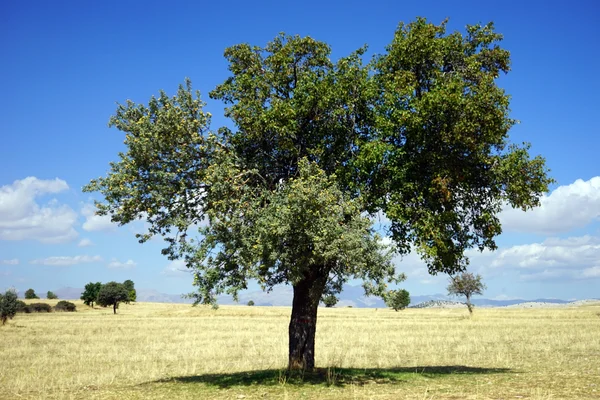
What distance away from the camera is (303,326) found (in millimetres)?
22156

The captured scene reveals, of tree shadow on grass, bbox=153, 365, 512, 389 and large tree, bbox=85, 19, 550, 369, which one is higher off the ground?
large tree, bbox=85, 19, 550, 369

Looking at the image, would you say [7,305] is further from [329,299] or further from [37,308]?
[329,299]

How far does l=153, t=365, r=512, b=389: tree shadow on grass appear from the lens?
804 inches

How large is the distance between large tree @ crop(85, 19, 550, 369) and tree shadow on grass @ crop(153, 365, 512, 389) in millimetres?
1094

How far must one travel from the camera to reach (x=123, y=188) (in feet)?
64.2

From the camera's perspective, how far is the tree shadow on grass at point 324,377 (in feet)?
67.0

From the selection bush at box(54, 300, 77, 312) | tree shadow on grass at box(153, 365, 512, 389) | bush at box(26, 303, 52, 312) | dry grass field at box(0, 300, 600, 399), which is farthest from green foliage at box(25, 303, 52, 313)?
tree shadow on grass at box(153, 365, 512, 389)

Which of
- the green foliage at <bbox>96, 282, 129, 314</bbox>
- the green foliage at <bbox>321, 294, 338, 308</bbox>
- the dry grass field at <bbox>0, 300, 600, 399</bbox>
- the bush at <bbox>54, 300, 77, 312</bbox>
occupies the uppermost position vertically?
the green foliage at <bbox>321, 294, 338, 308</bbox>

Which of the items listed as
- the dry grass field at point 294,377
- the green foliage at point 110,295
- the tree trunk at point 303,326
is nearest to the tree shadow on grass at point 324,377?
the dry grass field at point 294,377

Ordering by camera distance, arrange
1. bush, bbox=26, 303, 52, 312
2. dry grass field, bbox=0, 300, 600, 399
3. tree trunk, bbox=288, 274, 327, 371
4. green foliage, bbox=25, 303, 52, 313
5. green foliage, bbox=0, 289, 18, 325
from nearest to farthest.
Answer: dry grass field, bbox=0, 300, 600, 399 < tree trunk, bbox=288, 274, 327, 371 < green foliage, bbox=0, 289, 18, 325 < green foliage, bbox=25, 303, 52, 313 < bush, bbox=26, 303, 52, 312

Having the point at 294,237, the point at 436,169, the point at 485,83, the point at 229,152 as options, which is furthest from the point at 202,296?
the point at 485,83

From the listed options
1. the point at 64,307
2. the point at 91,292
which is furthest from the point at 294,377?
the point at 91,292

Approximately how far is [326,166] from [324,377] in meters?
8.94

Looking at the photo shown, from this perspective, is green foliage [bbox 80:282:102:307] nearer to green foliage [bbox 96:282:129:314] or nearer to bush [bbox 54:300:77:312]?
bush [bbox 54:300:77:312]
